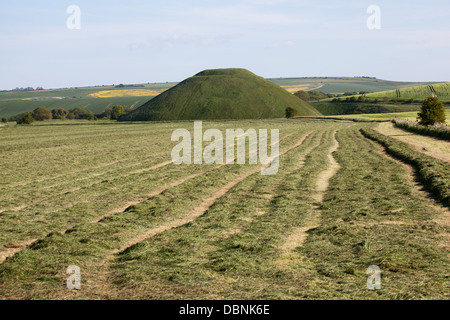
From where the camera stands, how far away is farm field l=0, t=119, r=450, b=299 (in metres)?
9.42

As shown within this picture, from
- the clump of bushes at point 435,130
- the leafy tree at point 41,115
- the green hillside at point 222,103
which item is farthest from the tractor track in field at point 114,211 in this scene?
the leafy tree at point 41,115

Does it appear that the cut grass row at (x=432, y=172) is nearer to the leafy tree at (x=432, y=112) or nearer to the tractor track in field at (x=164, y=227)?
the tractor track in field at (x=164, y=227)

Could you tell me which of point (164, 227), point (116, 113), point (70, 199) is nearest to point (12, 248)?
point (164, 227)

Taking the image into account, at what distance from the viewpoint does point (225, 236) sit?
13430 mm

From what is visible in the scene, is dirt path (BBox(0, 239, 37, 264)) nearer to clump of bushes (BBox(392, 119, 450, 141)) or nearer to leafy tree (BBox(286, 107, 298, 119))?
clump of bushes (BBox(392, 119, 450, 141))

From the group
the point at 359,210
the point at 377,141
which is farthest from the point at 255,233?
the point at 377,141

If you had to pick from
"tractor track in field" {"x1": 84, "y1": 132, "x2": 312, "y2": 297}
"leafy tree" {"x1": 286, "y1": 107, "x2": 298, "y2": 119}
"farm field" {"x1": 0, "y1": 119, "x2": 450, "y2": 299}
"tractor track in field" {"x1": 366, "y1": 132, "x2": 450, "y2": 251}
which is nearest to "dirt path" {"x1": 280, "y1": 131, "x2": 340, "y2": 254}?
"farm field" {"x1": 0, "y1": 119, "x2": 450, "y2": 299}

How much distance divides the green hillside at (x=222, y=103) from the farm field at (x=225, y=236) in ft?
461

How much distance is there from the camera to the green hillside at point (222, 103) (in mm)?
166000

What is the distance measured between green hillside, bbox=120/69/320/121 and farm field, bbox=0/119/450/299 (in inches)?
5535

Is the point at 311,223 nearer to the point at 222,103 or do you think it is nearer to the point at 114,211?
the point at 114,211

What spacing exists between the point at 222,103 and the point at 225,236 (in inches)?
6419
